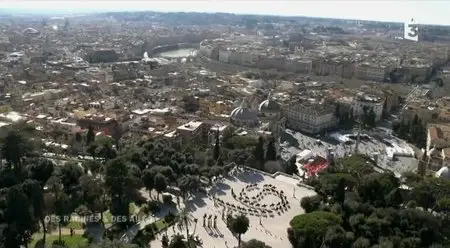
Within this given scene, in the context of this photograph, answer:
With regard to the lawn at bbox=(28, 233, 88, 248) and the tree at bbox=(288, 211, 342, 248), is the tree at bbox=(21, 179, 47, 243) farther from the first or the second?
the tree at bbox=(288, 211, 342, 248)

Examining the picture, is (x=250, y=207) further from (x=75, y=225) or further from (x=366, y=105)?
(x=366, y=105)

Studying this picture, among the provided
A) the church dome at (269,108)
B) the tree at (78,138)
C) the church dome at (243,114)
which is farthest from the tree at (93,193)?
the church dome at (269,108)

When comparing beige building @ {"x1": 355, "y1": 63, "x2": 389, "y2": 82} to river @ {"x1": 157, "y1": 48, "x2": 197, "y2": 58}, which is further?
river @ {"x1": 157, "y1": 48, "x2": 197, "y2": 58}

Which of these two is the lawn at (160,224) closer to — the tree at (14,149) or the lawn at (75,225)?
the lawn at (75,225)

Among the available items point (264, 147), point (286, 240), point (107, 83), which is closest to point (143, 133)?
point (264, 147)

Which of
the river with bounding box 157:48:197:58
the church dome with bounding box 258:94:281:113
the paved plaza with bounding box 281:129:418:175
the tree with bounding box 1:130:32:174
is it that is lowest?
the river with bounding box 157:48:197:58

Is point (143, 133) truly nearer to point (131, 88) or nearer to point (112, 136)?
point (112, 136)

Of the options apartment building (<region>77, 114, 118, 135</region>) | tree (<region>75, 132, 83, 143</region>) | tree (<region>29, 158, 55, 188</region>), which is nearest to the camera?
tree (<region>29, 158, 55, 188</region>)

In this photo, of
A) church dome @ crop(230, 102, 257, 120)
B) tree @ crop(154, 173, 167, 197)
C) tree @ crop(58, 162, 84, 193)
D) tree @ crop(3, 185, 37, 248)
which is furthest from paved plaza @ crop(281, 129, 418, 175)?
tree @ crop(3, 185, 37, 248)
